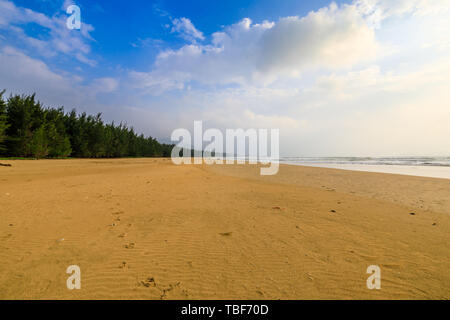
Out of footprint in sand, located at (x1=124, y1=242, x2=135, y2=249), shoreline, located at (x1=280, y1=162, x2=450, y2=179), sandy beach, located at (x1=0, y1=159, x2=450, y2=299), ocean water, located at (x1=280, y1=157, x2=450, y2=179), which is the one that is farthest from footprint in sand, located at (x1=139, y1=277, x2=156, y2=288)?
ocean water, located at (x1=280, y1=157, x2=450, y2=179)

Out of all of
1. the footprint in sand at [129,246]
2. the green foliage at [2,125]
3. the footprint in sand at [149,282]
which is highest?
the green foliage at [2,125]

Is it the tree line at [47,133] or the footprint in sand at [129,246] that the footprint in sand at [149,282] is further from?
the tree line at [47,133]

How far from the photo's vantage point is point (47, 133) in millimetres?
27688

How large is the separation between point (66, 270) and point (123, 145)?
57328 mm

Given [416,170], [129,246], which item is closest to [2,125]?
[129,246]

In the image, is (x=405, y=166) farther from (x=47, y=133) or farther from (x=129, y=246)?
(x=47, y=133)

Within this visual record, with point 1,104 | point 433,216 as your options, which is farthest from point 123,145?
point 433,216

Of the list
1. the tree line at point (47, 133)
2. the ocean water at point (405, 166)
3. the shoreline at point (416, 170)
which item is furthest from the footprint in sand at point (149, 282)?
the tree line at point (47, 133)

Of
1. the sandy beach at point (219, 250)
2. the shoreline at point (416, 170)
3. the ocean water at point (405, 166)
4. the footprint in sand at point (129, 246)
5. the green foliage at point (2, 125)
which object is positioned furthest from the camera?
the green foliage at point (2, 125)

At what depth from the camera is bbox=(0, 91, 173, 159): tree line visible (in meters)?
24.6

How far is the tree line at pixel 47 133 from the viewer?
24.6m

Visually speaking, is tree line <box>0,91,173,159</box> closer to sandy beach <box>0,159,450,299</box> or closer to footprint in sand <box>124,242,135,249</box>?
sandy beach <box>0,159,450,299</box>

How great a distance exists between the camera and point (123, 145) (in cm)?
5288
